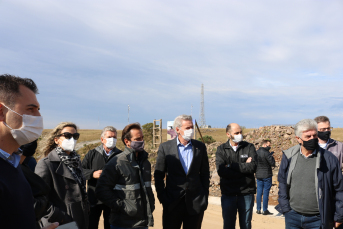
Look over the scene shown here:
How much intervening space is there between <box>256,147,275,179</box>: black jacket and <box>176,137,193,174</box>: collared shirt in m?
5.22

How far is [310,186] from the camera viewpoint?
13.6 feet

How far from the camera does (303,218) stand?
4.13m

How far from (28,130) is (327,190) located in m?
3.80

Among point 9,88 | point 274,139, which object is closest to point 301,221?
point 9,88

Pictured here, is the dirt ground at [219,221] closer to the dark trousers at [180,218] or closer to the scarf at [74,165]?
the dark trousers at [180,218]

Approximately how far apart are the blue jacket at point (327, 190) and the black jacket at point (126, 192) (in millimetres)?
1976

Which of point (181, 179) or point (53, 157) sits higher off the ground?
point (53, 157)

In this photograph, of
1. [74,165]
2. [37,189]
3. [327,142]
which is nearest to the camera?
[37,189]

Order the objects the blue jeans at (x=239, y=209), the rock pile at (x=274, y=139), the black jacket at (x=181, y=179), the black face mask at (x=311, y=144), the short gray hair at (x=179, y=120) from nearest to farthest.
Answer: the black face mask at (x=311, y=144), the black jacket at (x=181, y=179), the short gray hair at (x=179, y=120), the blue jeans at (x=239, y=209), the rock pile at (x=274, y=139)

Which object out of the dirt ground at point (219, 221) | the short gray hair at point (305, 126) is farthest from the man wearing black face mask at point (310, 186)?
the dirt ground at point (219, 221)

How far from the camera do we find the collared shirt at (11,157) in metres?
1.83

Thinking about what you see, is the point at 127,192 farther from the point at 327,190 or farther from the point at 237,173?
the point at 327,190

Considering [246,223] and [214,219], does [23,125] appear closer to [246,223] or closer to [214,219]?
[246,223]

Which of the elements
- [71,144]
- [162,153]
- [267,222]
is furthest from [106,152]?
[267,222]
